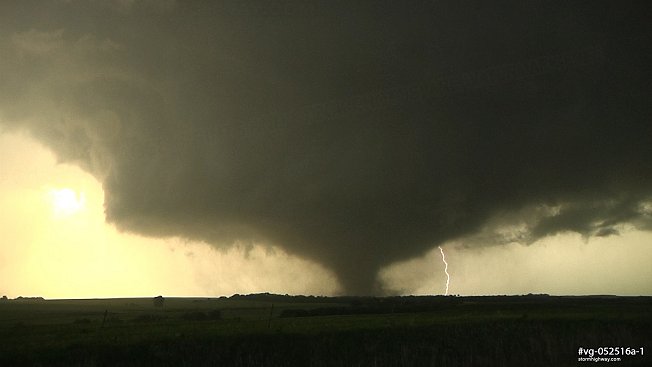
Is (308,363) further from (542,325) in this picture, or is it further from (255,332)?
(542,325)

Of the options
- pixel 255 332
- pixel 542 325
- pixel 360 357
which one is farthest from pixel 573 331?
pixel 255 332

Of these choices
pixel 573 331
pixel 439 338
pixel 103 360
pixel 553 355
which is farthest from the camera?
pixel 573 331

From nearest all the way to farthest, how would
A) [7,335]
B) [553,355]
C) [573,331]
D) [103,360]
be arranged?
[103,360], [553,355], [573,331], [7,335]

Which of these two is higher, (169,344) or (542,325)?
(542,325)

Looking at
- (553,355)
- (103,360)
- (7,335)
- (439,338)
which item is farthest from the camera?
(7,335)

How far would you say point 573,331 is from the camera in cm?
4472

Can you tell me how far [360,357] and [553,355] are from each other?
601 inches

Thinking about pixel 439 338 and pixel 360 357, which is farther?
pixel 439 338

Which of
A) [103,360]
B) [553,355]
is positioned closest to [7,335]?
[103,360]

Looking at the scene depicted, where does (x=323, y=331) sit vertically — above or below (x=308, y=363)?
above

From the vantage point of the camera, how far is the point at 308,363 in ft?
122

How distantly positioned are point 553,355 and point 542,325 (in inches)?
386

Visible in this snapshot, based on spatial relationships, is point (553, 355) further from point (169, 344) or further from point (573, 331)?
point (169, 344)

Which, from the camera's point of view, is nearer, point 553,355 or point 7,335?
point 553,355
